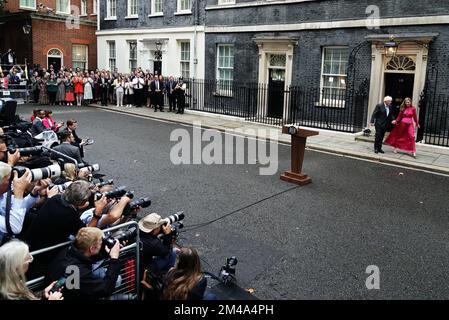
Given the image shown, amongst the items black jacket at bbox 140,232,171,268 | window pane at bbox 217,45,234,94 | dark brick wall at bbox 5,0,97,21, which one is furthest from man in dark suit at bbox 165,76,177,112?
black jacket at bbox 140,232,171,268

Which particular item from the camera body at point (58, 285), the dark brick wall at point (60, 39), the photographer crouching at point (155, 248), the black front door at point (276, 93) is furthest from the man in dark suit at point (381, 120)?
the dark brick wall at point (60, 39)

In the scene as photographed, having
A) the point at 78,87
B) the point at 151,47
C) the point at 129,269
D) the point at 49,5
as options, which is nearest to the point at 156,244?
the point at 129,269

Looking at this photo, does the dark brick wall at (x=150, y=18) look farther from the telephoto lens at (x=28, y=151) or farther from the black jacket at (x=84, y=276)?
the black jacket at (x=84, y=276)

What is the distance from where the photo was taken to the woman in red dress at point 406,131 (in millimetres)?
12352

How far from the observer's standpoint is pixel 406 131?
12570mm

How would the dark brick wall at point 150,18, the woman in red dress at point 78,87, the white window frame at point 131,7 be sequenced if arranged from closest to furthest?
1. the dark brick wall at point 150,18
2. the woman in red dress at point 78,87
3. the white window frame at point 131,7

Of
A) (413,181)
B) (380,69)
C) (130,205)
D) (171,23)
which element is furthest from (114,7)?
(130,205)

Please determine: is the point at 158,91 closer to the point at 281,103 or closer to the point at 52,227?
the point at 281,103

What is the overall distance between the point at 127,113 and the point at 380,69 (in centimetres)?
1240

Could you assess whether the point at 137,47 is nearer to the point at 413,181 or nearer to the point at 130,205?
the point at 413,181

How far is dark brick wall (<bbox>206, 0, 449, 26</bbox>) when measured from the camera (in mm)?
14391

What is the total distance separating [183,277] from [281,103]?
16.1 metres

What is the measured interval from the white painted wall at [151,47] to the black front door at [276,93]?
4.67 meters

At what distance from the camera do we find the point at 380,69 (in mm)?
15500
